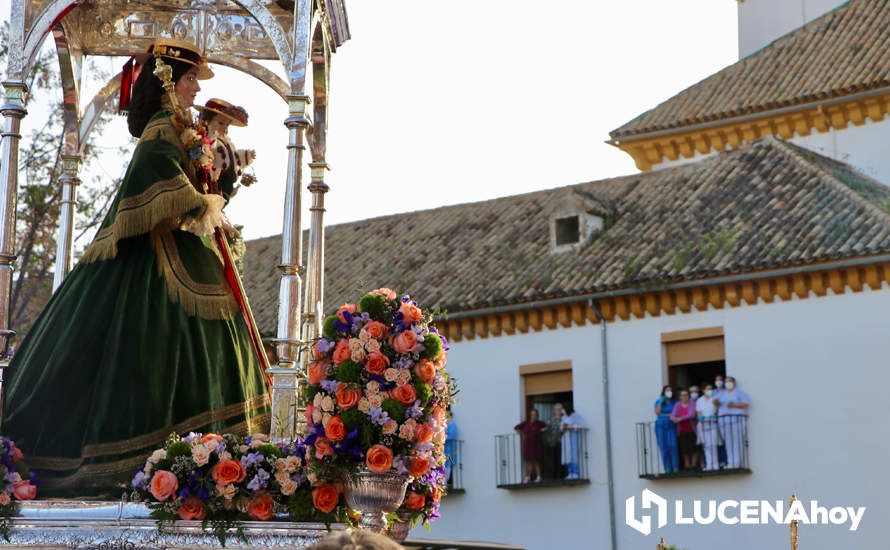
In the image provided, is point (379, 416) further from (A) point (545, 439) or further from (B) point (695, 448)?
(A) point (545, 439)

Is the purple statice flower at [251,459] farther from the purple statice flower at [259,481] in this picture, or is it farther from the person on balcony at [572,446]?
the person on balcony at [572,446]

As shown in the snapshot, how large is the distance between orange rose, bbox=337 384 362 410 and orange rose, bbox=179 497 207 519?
2.66 feet

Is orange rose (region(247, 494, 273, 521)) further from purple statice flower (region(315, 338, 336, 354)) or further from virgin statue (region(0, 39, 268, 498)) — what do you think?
purple statice flower (region(315, 338, 336, 354))

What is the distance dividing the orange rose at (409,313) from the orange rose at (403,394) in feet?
1.08

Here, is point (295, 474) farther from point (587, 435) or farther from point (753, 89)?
point (753, 89)

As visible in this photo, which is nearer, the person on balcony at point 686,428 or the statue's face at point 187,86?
the statue's face at point 187,86

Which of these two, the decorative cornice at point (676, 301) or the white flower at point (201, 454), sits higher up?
the decorative cornice at point (676, 301)

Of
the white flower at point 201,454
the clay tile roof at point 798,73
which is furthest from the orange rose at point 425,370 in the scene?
the clay tile roof at point 798,73

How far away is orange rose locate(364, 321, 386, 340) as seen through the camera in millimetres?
7211

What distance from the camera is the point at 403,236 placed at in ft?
100

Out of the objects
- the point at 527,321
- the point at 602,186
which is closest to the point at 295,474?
the point at 527,321

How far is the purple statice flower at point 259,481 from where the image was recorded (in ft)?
23.7

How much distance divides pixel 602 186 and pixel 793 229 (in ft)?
19.4

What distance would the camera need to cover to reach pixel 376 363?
7145mm
